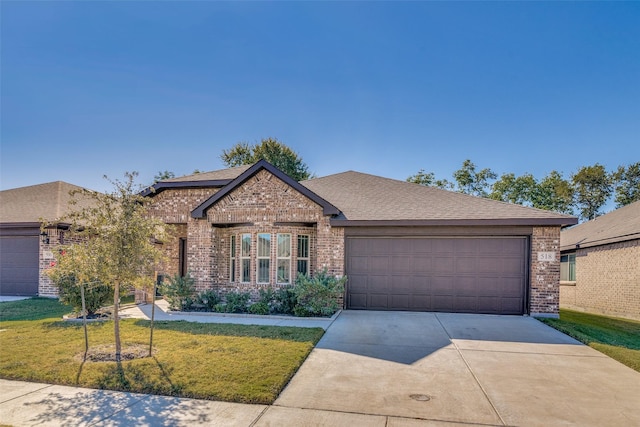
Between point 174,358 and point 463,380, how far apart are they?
479 centimetres

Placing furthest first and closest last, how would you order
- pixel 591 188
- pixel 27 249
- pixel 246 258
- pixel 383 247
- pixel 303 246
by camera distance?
1. pixel 591 188
2. pixel 27 249
3. pixel 246 258
4. pixel 303 246
5. pixel 383 247

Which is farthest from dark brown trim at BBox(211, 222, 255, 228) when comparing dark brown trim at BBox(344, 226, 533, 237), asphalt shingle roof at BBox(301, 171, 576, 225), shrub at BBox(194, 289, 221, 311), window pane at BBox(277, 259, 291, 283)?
dark brown trim at BBox(344, 226, 533, 237)

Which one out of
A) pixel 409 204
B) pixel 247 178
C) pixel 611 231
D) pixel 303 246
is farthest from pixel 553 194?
pixel 247 178

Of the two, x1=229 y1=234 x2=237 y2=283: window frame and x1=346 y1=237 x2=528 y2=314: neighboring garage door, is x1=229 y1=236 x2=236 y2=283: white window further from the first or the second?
x1=346 y1=237 x2=528 y2=314: neighboring garage door

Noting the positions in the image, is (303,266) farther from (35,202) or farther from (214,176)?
(35,202)

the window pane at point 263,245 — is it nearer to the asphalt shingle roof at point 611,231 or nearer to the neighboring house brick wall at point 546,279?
the neighboring house brick wall at point 546,279

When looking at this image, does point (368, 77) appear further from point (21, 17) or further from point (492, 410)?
point (492, 410)

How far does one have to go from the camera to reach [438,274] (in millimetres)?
11992

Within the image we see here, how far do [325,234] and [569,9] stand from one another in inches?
382

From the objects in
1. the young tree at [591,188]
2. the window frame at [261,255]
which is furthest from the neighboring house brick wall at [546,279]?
the young tree at [591,188]

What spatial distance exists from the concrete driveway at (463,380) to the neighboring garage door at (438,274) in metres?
2.52

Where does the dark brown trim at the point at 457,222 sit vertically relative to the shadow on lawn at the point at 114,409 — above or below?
above

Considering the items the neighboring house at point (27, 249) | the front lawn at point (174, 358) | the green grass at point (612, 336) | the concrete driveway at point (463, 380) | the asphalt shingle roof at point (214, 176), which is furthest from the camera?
the neighboring house at point (27, 249)

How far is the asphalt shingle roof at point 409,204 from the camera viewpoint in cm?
1158
